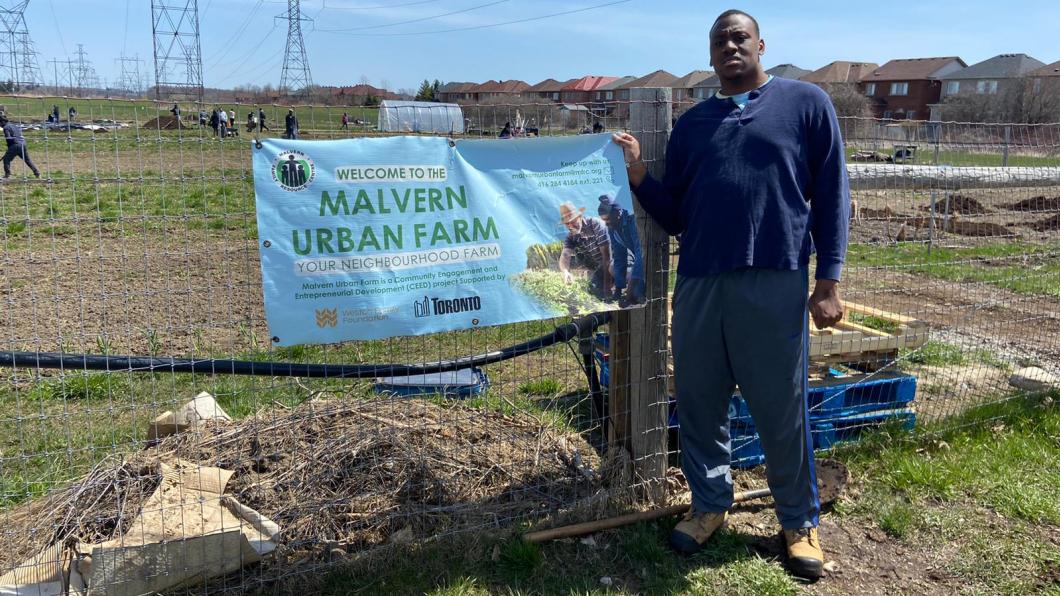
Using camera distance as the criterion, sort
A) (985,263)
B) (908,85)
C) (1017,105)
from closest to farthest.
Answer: (985,263)
(1017,105)
(908,85)

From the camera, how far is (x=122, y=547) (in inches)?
121

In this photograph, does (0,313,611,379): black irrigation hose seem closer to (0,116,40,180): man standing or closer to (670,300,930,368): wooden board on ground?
(0,116,40,180): man standing

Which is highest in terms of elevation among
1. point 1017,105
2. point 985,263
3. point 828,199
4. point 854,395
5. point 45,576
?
point 1017,105

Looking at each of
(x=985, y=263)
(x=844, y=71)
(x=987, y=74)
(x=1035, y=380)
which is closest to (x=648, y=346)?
(x=1035, y=380)

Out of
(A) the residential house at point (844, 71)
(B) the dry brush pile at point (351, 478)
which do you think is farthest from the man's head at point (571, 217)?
(A) the residential house at point (844, 71)

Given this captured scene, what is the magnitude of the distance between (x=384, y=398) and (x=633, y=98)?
2.22 meters

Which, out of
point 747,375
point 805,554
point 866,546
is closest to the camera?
point 747,375

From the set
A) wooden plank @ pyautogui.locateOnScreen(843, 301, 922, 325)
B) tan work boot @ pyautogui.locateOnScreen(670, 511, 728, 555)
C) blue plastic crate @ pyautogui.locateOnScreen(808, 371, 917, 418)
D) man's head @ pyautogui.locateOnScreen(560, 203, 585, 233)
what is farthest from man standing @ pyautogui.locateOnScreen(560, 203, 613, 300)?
wooden plank @ pyautogui.locateOnScreen(843, 301, 922, 325)

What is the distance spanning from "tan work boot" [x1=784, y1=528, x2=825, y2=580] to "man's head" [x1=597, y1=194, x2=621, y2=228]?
1.69m

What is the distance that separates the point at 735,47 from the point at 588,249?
3.60 ft

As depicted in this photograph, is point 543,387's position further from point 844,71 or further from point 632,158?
point 844,71

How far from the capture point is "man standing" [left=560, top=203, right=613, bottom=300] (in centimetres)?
359

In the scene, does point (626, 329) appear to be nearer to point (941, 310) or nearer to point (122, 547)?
point (122, 547)

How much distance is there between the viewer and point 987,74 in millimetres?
75938
